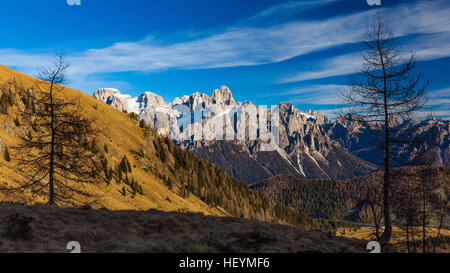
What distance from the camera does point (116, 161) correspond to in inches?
2685

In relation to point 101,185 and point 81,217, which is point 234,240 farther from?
point 101,185

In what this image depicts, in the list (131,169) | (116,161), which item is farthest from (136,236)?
(131,169)

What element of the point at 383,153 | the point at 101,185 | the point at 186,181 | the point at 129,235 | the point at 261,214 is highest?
the point at 383,153

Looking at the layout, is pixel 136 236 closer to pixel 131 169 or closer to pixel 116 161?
pixel 116 161

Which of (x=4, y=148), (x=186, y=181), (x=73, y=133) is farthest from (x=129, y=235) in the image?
(x=186, y=181)

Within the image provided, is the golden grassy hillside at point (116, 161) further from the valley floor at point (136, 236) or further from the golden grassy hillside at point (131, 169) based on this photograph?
the valley floor at point (136, 236)

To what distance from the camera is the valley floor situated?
34.7 feet

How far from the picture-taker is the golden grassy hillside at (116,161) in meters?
34.8

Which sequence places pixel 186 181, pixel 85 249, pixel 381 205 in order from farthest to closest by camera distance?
pixel 186 181
pixel 381 205
pixel 85 249

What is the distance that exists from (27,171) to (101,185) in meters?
15.6

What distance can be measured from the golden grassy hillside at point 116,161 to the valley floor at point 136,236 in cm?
1494

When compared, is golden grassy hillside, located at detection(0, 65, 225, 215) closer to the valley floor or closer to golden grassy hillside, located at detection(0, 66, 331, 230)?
golden grassy hillside, located at detection(0, 66, 331, 230)

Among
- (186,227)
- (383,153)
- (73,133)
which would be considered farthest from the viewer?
(73,133)

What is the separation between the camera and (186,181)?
357 feet
